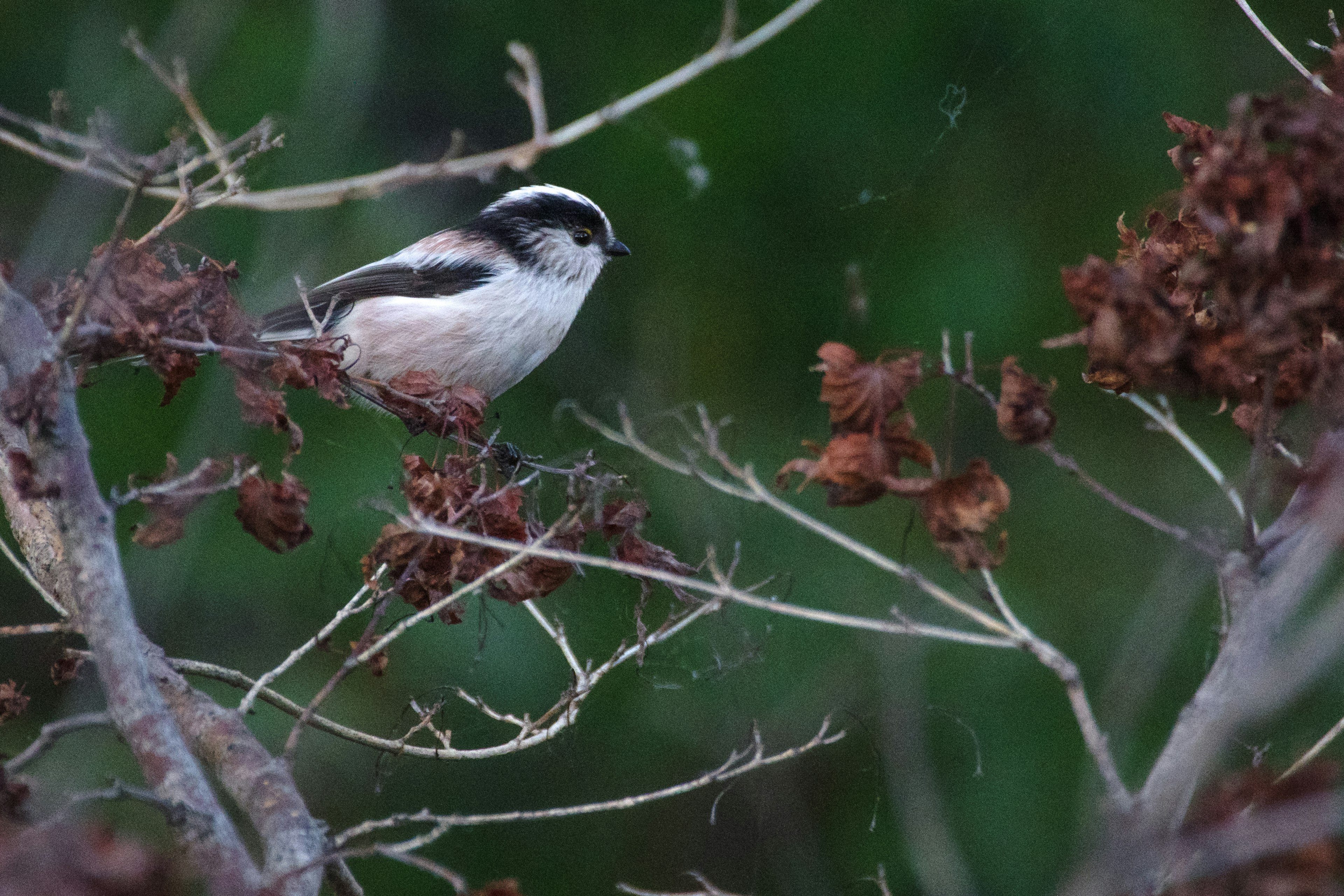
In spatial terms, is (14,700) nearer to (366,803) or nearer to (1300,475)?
(1300,475)

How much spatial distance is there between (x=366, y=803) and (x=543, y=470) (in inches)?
142

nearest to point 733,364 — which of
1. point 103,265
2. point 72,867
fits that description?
point 103,265

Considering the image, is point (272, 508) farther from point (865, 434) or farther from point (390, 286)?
point (390, 286)

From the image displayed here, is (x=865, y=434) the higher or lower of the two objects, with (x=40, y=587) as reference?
higher

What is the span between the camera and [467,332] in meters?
4.48

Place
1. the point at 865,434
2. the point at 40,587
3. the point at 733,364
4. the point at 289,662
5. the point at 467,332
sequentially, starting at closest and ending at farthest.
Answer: the point at 865,434, the point at 289,662, the point at 40,587, the point at 467,332, the point at 733,364

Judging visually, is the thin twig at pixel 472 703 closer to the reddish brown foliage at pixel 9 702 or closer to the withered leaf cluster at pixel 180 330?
the reddish brown foliage at pixel 9 702

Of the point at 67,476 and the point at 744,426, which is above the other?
the point at 67,476

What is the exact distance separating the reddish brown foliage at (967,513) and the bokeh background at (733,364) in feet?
10.1

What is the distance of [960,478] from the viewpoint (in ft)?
5.62

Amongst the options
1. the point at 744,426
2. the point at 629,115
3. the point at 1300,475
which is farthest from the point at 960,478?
the point at 744,426

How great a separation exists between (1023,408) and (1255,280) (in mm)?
326

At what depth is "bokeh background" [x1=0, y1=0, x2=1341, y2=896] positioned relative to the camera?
521cm

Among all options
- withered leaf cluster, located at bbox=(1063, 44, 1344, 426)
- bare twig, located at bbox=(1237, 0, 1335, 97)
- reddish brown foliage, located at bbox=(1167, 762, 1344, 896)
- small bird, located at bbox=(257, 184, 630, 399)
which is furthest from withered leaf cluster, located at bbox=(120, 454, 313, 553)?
small bird, located at bbox=(257, 184, 630, 399)
